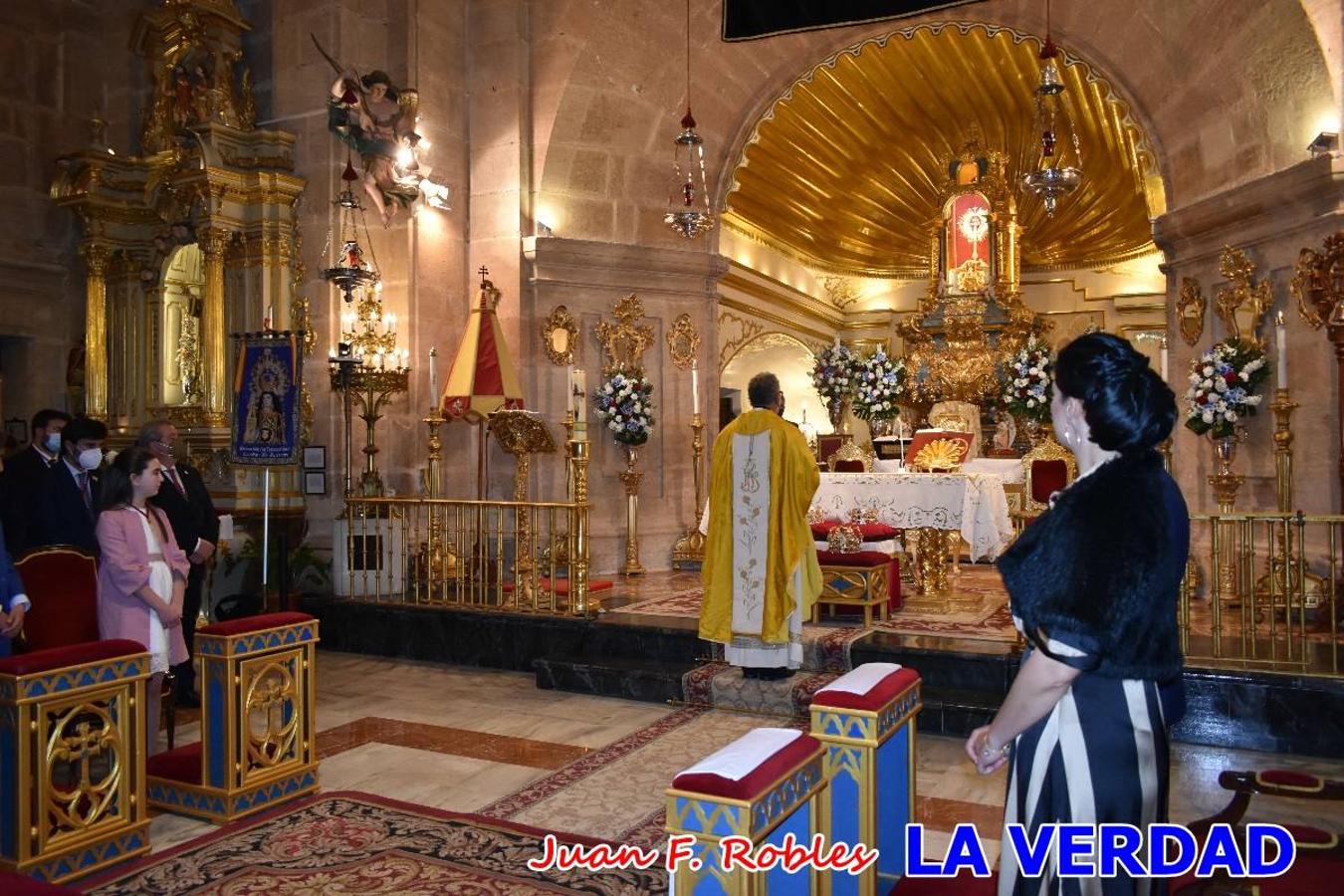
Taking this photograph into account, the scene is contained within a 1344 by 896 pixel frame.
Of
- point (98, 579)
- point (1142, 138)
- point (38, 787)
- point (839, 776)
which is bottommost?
point (38, 787)

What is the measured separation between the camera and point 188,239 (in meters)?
9.76

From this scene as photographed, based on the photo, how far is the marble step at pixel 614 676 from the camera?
7078 millimetres

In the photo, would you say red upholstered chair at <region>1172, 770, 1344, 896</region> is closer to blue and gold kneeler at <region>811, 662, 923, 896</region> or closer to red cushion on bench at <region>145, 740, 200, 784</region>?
blue and gold kneeler at <region>811, 662, 923, 896</region>

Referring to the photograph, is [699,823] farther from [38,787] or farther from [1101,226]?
[1101,226]

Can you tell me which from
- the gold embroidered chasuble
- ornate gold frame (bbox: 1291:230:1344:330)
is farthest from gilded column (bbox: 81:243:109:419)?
ornate gold frame (bbox: 1291:230:1344:330)

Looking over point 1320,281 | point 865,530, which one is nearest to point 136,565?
point 865,530

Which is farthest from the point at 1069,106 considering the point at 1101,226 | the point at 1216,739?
the point at 1216,739

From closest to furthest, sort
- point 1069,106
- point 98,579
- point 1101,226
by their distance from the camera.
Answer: point 98,579, point 1069,106, point 1101,226

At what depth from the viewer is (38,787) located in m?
3.94

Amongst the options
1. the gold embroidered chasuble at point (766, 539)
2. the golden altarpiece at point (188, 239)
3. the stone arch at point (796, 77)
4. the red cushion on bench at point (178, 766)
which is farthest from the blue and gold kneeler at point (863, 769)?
the golden altarpiece at point (188, 239)

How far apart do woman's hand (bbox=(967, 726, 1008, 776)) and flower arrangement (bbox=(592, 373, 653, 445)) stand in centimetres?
852

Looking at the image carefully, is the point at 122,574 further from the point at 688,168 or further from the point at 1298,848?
the point at 688,168

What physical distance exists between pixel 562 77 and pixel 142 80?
4521 mm

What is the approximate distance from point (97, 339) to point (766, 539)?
756 centimetres
